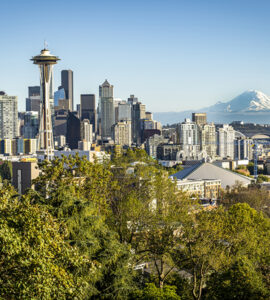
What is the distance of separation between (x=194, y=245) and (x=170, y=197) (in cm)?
547

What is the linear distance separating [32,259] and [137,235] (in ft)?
44.8

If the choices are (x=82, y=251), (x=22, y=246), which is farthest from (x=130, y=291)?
(x=22, y=246)

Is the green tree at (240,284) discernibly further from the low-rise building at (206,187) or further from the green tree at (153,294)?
the low-rise building at (206,187)

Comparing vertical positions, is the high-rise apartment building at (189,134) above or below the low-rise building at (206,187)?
above

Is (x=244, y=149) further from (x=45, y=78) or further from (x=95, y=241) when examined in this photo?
(x=95, y=241)

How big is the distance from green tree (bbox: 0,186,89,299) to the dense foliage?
0.14ft

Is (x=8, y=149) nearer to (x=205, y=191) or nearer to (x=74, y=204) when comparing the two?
(x=205, y=191)

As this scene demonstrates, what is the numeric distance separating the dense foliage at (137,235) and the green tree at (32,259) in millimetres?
43

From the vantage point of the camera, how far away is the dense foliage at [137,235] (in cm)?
1752

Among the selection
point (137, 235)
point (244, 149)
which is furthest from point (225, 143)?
point (137, 235)

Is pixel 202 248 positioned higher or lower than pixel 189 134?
lower

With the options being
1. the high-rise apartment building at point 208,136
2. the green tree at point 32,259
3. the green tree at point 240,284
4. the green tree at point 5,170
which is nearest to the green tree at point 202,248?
the green tree at point 240,284

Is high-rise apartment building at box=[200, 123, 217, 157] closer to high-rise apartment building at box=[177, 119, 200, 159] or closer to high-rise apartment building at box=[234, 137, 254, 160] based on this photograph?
high-rise apartment building at box=[177, 119, 200, 159]

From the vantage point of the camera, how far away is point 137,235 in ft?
80.3
